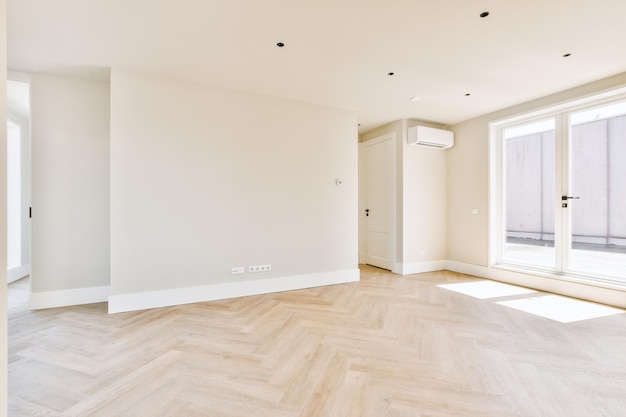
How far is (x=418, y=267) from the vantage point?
208 inches

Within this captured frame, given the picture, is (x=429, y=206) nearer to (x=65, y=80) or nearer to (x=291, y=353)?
(x=291, y=353)

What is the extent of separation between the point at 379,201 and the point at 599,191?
3.15m

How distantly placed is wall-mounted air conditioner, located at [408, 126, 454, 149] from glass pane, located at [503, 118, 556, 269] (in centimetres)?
91

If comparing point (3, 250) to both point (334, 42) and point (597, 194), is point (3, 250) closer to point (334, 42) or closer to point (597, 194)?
point (334, 42)

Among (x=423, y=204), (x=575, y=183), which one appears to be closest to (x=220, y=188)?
(x=423, y=204)

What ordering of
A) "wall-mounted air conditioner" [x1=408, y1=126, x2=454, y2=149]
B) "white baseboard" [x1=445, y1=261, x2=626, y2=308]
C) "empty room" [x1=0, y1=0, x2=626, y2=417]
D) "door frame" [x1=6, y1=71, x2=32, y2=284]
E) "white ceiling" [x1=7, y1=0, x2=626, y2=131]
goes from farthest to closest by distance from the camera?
"wall-mounted air conditioner" [x1=408, y1=126, x2=454, y2=149], "door frame" [x1=6, y1=71, x2=32, y2=284], "white baseboard" [x1=445, y1=261, x2=626, y2=308], "white ceiling" [x1=7, y1=0, x2=626, y2=131], "empty room" [x1=0, y1=0, x2=626, y2=417]

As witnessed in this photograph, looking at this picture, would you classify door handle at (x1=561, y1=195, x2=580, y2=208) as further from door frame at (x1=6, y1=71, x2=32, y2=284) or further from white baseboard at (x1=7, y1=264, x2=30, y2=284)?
white baseboard at (x1=7, y1=264, x2=30, y2=284)

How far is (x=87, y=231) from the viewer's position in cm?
359

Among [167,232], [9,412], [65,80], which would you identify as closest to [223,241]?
[167,232]

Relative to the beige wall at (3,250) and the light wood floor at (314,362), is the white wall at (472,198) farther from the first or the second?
the beige wall at (3,250)

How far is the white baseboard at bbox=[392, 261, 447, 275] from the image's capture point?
16.9ft

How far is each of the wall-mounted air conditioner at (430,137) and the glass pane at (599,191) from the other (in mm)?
1749

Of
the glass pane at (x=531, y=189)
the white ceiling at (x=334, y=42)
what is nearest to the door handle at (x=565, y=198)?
the glass pane at (x=531, y=189)

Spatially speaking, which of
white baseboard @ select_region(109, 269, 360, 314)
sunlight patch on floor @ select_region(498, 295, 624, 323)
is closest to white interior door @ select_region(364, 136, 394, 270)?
white baseboard @ select_region(109, 269, 360, 314)
